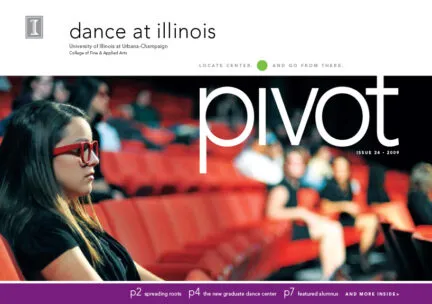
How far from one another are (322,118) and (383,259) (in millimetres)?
314

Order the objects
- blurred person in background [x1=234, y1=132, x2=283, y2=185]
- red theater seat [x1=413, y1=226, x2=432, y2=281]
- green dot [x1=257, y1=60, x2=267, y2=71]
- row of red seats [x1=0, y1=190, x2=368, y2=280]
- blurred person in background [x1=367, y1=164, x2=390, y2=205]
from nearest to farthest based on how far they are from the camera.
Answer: red theater seat [x1=413, y1=226, x2=432, y2=281] → row of red seats [x1=0, y1=190, x2=368, y2=280] → green dot [x1=257, y1=60, x2=267, y2=71] → blurred person in background [x1=234, y1=132, x2=283, y2=185] → blurred person in background [x1=367, y1=164, x2=390, y2=205]

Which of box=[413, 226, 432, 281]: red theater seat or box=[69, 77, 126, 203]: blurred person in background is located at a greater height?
box=[69, 77, 126, 203]: blurred person in background

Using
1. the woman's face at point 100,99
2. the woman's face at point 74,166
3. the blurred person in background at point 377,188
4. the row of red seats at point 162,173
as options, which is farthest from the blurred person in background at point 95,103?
the blurred person in background at point 377,188

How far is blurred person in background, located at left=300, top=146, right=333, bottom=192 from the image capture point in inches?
54.7

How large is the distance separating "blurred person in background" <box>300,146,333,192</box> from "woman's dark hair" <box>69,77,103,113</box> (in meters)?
0.40

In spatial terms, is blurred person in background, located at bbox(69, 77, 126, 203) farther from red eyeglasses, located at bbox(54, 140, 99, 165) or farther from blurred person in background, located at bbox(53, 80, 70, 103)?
red eyeglasses, located at bbox(54, 140, 99, 165)

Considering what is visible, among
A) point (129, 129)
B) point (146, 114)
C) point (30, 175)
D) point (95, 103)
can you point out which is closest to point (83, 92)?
point (95, 103)

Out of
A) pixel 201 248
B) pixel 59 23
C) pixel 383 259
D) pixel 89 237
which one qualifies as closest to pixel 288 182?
pixel 383 259

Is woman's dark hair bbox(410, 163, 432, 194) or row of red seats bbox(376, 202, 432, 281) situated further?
woman's dark hair bbox(410, 163, 432, 194)

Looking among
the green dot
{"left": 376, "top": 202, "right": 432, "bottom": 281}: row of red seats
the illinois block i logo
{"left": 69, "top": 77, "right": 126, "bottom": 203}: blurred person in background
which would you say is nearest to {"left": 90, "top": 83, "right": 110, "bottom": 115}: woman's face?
{"left": 69, "top": 77, "right": 126, "bottom": 203}: blurred person in background

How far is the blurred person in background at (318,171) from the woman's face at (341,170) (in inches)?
0.5

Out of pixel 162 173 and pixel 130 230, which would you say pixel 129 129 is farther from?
pixel 130 230

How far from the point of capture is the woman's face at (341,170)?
143 centimetres

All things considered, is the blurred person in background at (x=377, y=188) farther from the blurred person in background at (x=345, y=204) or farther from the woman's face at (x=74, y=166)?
the woman's face at (x=74, y=166)
